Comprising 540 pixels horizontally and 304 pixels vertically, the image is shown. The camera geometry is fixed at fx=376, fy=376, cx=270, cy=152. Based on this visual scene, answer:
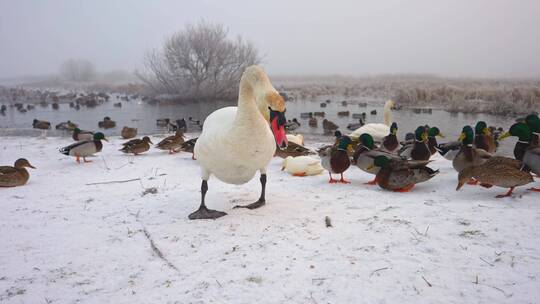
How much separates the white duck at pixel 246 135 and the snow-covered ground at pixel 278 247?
578 millimetres

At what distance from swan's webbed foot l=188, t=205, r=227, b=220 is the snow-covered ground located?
0.39ft

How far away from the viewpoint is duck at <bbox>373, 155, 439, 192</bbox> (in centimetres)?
534

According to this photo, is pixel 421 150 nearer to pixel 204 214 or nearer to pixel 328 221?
pixel 328 221

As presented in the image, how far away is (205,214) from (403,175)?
283 centimetres

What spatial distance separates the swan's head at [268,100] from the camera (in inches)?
142

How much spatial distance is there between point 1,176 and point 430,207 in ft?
21.5

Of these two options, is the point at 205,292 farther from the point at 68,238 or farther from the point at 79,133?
the point at 79,133

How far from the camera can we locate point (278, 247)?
3.43 metres

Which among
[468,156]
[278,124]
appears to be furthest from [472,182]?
[278,124]

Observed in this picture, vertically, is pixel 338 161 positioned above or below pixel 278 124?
below

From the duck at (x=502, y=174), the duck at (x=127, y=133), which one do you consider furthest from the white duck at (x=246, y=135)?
the duck at (x=127, y=133)

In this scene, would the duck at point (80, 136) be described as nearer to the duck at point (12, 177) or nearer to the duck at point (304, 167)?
the duck at point (12, 177)

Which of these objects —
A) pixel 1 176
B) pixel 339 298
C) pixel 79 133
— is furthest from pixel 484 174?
pixel 79 133

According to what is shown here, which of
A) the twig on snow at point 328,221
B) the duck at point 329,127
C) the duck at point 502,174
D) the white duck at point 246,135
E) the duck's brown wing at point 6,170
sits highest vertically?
the white duck at point 246,135
